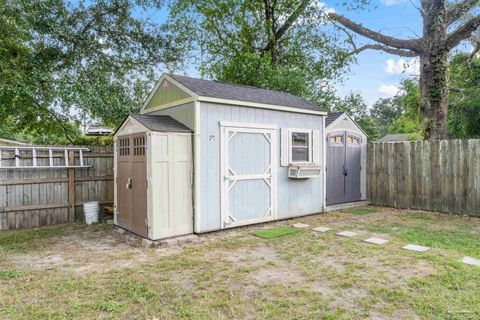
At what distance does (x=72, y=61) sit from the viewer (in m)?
9.48

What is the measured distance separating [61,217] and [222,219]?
134 inches

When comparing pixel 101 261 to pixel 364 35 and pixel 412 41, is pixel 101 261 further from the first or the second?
pixel 364 35

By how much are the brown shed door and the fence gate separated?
470 cm

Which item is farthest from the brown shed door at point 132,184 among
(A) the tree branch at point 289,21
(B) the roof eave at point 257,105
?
(A) the tree branch at point 289,21

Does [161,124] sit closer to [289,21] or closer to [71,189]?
→ [71,189]

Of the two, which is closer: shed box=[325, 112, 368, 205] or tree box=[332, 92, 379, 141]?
shed box=[325, 112, 368, 205]

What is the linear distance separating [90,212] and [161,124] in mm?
2688

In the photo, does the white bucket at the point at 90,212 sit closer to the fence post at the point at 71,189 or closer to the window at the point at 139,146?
the fence post at the point at 71,189

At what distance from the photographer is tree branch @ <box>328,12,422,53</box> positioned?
9945 mm

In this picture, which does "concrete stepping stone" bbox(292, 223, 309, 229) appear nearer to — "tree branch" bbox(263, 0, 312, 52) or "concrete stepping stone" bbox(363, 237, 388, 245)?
"concrete stepping stone" bbox(363, 237, 388, 245)

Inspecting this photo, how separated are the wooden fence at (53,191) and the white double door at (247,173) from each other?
2.97m

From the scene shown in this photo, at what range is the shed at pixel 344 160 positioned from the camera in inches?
306

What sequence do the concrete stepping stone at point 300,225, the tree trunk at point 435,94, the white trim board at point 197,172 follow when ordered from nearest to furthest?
the white trim board at point 197,172, the concrete stepping stone at point 300,225, the tree trunk at point 435,94

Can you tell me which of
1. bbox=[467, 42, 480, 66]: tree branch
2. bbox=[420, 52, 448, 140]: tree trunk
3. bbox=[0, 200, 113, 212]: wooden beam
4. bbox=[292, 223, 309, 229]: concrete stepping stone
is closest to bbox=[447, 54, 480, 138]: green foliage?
bbox=[467, 42, 480, 66]: tree branch
